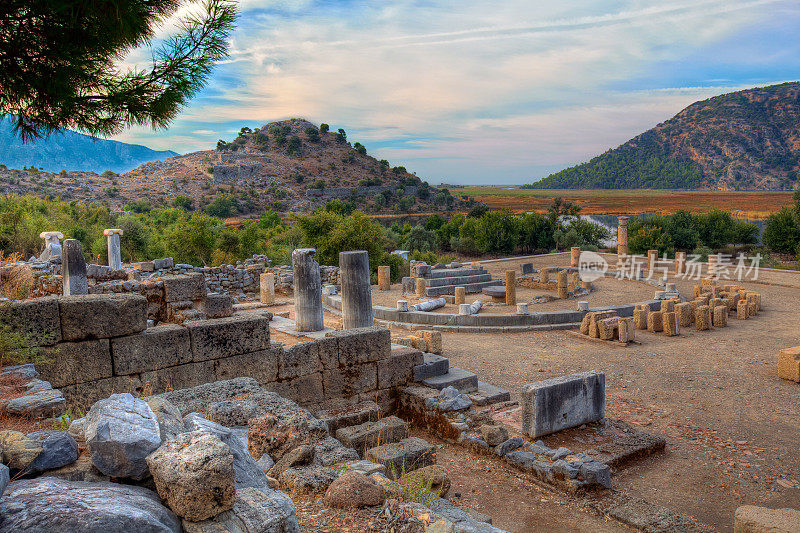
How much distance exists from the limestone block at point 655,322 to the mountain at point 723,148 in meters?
86.4

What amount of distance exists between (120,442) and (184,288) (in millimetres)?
7757

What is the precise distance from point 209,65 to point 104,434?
4.21 metres

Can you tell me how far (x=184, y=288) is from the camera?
10.0m

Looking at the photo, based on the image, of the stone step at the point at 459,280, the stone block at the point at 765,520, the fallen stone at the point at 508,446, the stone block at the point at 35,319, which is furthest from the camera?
the stone step at the point at 459,280

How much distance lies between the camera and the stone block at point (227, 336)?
296 inches

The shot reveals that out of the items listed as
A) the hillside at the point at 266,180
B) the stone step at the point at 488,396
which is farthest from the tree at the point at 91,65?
the hillside at the point at 266,180

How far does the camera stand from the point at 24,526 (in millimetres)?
2180

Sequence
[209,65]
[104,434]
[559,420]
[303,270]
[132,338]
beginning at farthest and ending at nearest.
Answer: [303,270] → [559,420] → [132,338] → [209,65] → [104,434]

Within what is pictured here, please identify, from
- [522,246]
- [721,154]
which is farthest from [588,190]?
[522,246]

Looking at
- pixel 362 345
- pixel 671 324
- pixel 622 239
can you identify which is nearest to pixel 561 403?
pixel 362 345

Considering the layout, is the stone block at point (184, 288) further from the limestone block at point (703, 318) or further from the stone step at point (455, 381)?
the limestone block at point (703, 318)

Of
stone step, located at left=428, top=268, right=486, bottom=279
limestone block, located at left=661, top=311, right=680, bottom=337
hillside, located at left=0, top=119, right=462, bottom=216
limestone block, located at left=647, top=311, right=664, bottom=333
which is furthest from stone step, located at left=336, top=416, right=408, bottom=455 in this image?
hillside, located at left=0, top=119, right=462, bottom=216

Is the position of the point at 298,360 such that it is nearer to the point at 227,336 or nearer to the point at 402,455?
the point at 227,336

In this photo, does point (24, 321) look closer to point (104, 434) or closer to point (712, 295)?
point (104, 434)
